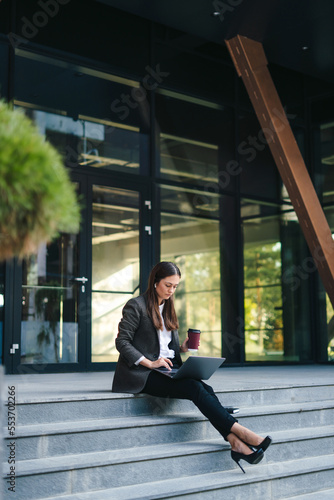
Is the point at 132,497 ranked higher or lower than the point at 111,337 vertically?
lower

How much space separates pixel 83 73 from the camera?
25.0 feet

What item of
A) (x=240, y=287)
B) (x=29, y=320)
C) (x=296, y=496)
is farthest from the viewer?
(x=240, y=287)

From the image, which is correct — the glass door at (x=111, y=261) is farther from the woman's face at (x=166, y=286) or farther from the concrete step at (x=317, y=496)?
the concrete step at (x=317, y=496)

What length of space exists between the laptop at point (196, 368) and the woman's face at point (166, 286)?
52 cm

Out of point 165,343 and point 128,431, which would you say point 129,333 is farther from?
point 128,431

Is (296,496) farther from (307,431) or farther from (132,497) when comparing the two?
(132,497)

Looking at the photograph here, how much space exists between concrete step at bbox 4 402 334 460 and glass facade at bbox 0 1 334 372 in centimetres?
295

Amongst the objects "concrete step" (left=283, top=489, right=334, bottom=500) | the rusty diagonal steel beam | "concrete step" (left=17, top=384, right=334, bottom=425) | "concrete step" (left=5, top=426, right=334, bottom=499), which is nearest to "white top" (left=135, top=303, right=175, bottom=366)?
"concrete step" (left=17, top=384, right=334, bottom=425)

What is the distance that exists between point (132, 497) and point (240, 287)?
18.7 ft

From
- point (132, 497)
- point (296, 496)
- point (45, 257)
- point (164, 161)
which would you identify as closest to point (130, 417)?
point (132, 497)

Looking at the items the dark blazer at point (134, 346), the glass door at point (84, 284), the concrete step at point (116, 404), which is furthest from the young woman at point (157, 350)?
the glass door at point (84, 284)

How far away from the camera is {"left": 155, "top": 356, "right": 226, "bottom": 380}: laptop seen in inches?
156

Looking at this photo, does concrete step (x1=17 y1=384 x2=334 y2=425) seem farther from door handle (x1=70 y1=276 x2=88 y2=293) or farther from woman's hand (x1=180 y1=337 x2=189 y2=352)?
door handle (x1=70 y1=276 x2=88 y2=293)

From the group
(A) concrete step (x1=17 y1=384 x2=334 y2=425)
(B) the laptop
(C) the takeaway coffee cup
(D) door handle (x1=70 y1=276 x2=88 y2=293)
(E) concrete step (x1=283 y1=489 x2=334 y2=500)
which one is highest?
(D) door handle (x1=70 y1=276 x2=88 y2=293)
